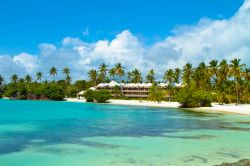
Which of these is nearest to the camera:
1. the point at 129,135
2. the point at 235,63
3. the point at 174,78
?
the point at 129,135

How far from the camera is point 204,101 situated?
89188 mm

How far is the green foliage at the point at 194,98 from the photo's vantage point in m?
87.0

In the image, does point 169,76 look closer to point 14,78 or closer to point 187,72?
point 187,72

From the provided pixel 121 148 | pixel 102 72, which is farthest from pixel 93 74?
pixel 121 148

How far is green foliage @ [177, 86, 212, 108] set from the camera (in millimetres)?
87000

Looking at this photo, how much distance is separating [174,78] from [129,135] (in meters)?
87.9

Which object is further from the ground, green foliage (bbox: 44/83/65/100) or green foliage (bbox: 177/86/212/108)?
green foliage (bbox: 44/83/65/100)

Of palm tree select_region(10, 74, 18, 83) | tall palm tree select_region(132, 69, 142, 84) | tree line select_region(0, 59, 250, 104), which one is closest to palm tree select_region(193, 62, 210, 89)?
tree line select_region(0, 59, 250, 104)

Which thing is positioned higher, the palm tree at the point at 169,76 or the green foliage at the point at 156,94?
the palm tree at the point at 169,76

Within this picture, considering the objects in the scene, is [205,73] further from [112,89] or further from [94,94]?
[112,89]

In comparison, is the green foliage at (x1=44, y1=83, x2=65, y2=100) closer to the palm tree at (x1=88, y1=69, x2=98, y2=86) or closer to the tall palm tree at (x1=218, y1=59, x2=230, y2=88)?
the palm tree at (x1=88, y1=69, x2=98, y2=86)

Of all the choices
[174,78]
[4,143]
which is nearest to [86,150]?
[4,143]

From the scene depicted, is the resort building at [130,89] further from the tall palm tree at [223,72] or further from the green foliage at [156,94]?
the tall palm tree at [223,72]

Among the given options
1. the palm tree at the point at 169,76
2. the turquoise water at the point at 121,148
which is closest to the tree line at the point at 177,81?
the palm tree at the point at 169,76
